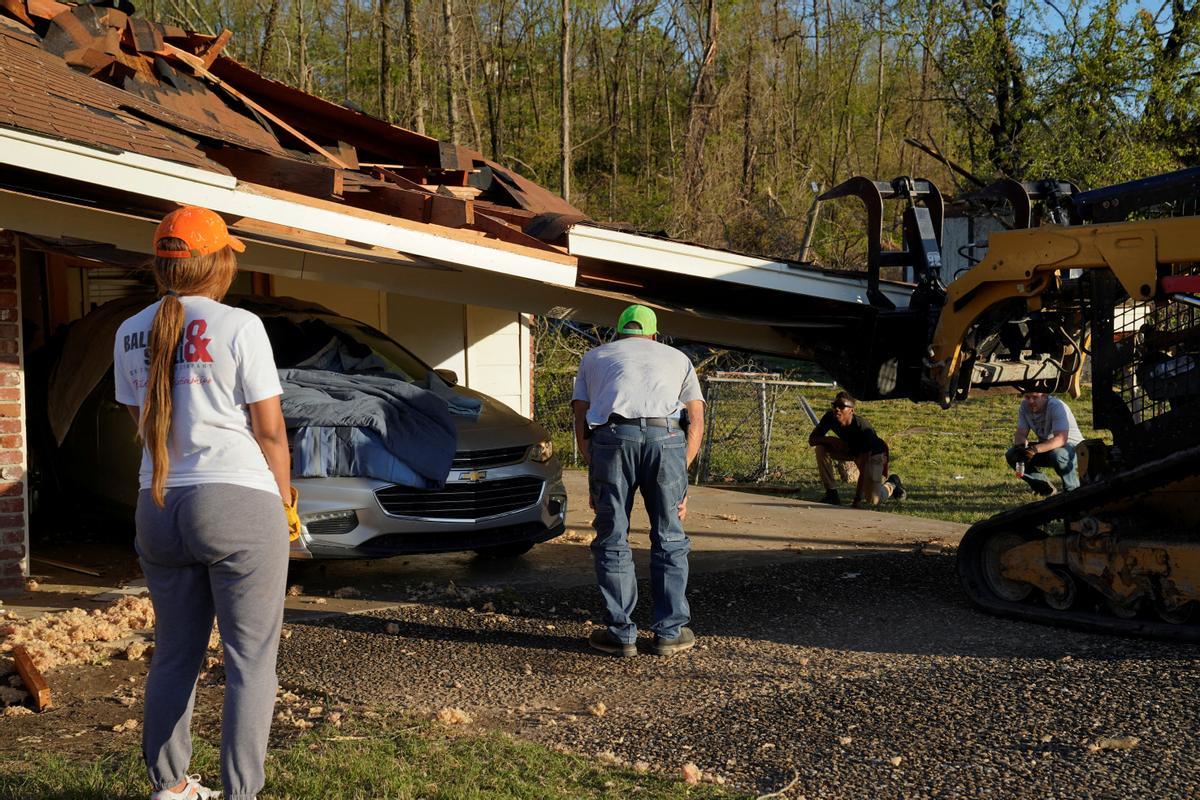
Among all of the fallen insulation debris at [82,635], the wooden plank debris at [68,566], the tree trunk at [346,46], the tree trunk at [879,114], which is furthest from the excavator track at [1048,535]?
the tree trunk at [879,114]

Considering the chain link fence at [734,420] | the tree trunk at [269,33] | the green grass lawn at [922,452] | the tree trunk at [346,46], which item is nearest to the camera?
the green grass lawn at [922,452]

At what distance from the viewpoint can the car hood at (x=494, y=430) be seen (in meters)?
8.09

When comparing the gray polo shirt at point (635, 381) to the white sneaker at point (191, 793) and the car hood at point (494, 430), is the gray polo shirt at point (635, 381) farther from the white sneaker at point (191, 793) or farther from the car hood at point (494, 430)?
the white sneaker at point (191, 793)

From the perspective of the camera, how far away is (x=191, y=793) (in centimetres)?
390

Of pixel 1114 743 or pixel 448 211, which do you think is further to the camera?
pixel 448 211

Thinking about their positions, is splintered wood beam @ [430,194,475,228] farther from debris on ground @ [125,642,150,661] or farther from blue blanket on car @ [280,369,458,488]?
debris on ground @ [125,642,150,661]

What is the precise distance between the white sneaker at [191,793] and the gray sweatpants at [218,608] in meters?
0.04

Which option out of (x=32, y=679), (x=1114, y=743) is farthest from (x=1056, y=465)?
(x=32, y=679)

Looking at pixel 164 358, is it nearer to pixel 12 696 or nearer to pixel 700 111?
pixel 12 696

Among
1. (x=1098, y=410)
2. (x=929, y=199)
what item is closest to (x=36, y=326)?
(x=929, y=199)

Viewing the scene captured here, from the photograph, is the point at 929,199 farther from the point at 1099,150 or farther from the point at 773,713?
the point at 1099,150

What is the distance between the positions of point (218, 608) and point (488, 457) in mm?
4409

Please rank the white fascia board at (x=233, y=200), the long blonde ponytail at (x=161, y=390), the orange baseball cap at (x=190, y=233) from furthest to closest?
the white fascia board at (x=233, y=200) < the orange baseball cap at (x=190, y=233) < the long blonde ponytail at (x=161, y=390)

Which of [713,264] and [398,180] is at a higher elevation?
[398,180]
